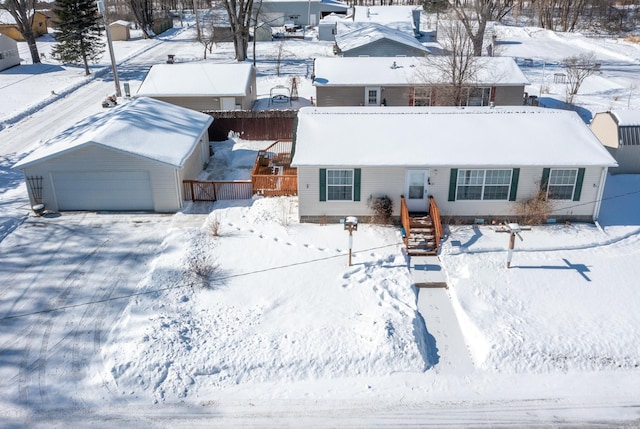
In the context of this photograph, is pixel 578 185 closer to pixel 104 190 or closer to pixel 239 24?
pixel 104 190

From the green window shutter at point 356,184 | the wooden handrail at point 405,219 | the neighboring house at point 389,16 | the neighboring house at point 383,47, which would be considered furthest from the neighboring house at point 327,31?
the wooden handrail at point 405,219

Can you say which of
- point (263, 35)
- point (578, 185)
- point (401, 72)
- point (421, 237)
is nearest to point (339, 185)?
point (421, 237)

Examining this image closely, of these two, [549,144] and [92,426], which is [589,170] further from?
[92,426]

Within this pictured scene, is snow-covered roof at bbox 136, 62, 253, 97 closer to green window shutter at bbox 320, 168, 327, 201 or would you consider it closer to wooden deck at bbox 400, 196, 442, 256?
green window shutter at bbox 320, 168, 327, 201

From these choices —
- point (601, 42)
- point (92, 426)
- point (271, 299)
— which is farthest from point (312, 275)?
point (601, 42)

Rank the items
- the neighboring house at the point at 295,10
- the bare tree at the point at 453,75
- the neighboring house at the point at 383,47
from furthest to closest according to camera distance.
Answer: the neighboring house at the point at 295,10, the neighboring house at the point at 383,47, the bare tree at the point at 453,75

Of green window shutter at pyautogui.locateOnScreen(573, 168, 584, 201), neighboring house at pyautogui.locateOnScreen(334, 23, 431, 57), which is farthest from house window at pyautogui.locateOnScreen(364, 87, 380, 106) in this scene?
green window shutter at pyautogui.locateOnScreen(573, 168, 584, 201)

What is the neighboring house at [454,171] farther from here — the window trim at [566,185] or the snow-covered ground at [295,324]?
the snow-covered ground at [295,324]
